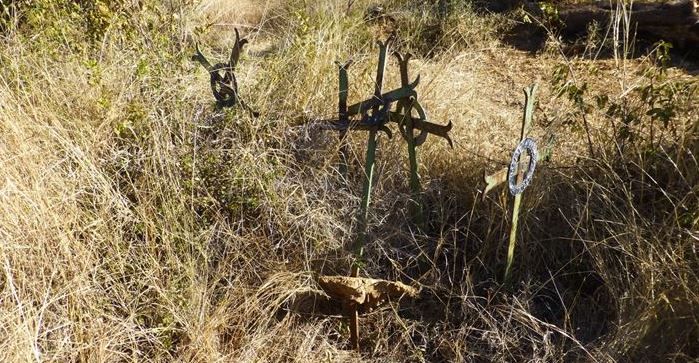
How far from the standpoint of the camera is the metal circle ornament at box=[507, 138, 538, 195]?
8.42 ft

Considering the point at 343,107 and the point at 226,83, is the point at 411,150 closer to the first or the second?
the point at 343,107

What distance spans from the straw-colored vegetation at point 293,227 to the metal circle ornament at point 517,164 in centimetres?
33

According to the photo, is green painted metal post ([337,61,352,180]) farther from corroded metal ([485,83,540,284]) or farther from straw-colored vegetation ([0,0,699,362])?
corroded metal ([485,83,540,284])

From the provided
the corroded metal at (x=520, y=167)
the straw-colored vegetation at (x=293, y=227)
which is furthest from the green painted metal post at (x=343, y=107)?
the corroded metal at (x=520, y=167)

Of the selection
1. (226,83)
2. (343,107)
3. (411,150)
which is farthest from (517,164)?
(226,83)

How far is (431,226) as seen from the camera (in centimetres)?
322

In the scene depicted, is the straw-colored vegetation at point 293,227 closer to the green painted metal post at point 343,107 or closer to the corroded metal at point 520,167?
the green painted metal post at point 343,107

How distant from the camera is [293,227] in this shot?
10.3 feet

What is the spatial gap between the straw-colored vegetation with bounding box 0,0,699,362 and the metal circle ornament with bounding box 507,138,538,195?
33cm

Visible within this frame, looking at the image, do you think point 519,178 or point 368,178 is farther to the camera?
point 368,178

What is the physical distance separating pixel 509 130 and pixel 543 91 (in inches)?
24.5

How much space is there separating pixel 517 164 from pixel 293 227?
101 centimetres

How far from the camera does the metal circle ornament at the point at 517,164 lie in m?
2.57

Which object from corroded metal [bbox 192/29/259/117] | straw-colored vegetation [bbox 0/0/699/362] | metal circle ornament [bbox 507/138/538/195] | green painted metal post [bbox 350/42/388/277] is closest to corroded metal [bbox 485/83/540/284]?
metal circle ornament [bbox 507/138/538/195]
